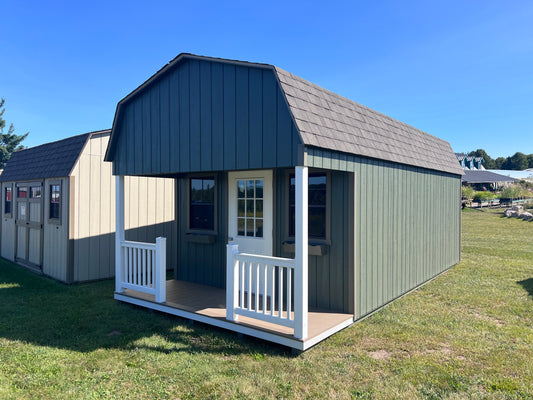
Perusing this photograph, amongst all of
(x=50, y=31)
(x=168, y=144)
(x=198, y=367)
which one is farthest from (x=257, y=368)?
(x=50, y=31)

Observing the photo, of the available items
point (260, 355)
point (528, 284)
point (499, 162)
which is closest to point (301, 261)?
point (260, 355)

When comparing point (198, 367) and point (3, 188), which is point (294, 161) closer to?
point (198, 367)

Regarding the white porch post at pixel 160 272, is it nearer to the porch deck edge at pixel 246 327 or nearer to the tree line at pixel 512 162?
the porch deck edge at pixel 246 327

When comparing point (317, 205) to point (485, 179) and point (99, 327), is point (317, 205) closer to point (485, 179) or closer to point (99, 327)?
point (99, 327)

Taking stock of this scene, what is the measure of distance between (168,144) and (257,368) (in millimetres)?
3258

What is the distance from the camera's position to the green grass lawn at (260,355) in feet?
9.94

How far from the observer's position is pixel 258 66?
407cm

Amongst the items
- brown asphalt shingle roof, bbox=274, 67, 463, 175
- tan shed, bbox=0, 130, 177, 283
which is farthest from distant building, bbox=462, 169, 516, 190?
tan shed, bbox=0, 130, 177, 283

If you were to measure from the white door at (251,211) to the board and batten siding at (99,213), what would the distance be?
9.33 ft

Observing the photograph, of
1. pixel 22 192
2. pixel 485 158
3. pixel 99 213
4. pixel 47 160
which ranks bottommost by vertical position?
pixel 99 213

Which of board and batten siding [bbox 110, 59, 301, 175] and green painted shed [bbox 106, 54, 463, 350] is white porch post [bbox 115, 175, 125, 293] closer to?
green painted shed [bbox 106, 54, 463, 350]

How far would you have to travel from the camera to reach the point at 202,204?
6453 mm

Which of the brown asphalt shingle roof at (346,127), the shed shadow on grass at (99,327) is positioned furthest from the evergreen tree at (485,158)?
the shed shadow on grass at (99,327)

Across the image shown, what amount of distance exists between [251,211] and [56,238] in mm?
4826
